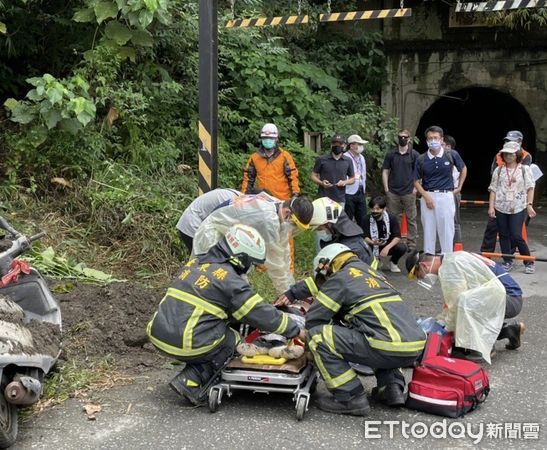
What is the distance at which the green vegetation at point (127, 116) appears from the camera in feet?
24.3

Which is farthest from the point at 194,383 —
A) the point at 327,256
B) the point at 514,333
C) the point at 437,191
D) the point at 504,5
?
the point at 504,5

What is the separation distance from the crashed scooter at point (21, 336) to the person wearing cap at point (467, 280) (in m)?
2.82

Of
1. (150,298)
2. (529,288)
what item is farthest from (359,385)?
(529,288)

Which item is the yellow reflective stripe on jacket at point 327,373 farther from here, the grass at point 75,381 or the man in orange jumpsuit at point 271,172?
the man in orange jumpsuit at point 271,172

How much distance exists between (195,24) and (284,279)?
17.0 feet

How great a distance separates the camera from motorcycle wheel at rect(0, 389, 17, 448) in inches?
139

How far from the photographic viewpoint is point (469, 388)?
4098 millimetres

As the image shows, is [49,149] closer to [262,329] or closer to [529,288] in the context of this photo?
[262,329]

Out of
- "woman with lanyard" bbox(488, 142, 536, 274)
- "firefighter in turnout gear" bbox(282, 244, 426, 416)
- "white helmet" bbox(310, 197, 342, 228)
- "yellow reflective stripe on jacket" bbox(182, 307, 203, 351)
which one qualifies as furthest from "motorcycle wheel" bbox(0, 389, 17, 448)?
"woman with lanyard" bbox(488, 142, 536, 274)

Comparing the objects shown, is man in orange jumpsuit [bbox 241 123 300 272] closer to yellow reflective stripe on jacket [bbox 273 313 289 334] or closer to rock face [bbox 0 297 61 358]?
yellow reflective stripe on jacket [bbox 273 313 289 334]

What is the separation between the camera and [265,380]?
13.5 feet

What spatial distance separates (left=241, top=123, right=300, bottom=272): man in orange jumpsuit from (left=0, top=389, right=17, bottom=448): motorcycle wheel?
A: 14.5 feet

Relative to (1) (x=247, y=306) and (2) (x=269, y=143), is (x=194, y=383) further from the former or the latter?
(2) (x=269, y=143)
